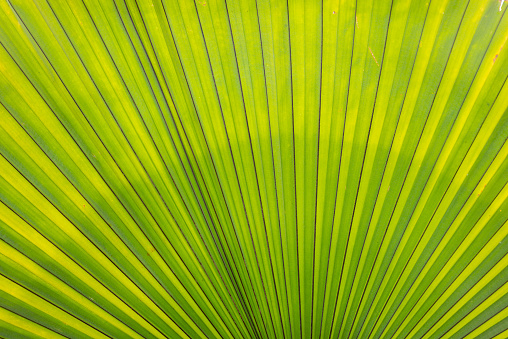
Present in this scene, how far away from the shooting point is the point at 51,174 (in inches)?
37.7

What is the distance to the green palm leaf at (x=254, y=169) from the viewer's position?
948 millimetres

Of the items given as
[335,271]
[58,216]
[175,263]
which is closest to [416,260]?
[335,271]

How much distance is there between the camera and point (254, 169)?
105 centimetres

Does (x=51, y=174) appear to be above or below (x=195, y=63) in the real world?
below

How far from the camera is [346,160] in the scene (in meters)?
1.05

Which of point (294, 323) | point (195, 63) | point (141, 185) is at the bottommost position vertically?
point (294, 323)

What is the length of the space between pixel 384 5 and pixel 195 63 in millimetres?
→ 583

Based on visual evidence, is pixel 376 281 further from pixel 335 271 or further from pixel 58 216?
pixel 58 216

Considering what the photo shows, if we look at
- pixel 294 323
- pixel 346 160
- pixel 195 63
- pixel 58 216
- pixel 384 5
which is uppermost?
pixel 384 5

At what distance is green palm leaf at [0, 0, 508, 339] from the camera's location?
3.11 ft

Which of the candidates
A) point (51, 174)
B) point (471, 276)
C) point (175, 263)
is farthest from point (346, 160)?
point (51, 174)

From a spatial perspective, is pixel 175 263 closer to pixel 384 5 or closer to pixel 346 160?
pixel 346 160

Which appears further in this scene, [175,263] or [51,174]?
[175,263]

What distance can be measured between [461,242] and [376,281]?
29 centimetres
